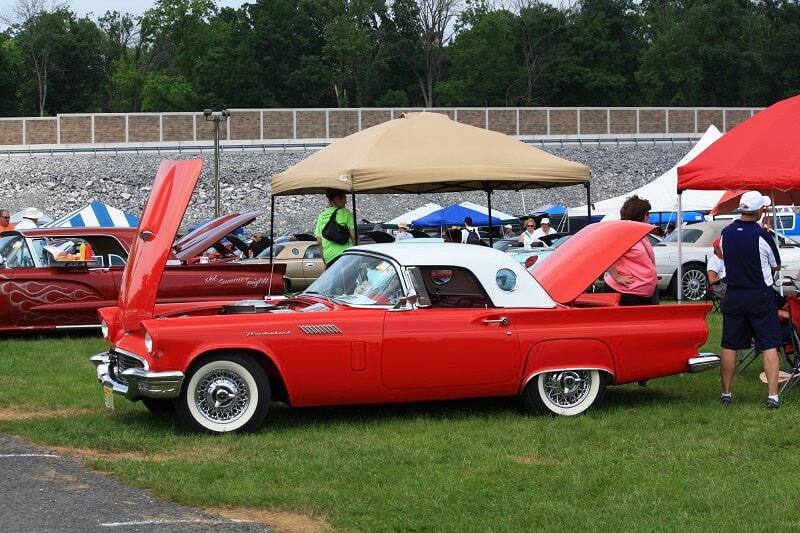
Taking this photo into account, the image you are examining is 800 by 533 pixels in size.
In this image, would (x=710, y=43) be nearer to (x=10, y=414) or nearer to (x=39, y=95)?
(x=39, y=95)

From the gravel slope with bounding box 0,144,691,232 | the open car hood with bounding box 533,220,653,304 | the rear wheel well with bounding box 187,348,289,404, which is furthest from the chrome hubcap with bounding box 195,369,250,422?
the gravel slope with bounding box 0,144,691,232

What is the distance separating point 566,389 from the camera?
941 centimetres

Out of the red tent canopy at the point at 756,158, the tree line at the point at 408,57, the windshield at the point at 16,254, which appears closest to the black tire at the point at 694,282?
the red tent canopy at the point at 756,158

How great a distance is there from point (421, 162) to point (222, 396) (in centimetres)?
550

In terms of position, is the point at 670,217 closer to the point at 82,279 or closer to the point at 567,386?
the point at 82,279

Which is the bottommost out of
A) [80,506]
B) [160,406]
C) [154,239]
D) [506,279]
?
[80,506]

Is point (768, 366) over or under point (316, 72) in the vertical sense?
under

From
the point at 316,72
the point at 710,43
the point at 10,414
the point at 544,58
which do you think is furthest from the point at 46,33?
the point at 10,414

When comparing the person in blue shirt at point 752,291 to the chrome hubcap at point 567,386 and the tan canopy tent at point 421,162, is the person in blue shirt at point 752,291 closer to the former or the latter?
the chrome hubcap at point 567,386

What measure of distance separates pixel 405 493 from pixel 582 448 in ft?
5.82

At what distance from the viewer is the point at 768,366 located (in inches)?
385

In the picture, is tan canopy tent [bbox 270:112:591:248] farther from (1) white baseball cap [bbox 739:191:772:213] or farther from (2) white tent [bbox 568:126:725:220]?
(2) white tent [bbox 568:126:725:220]

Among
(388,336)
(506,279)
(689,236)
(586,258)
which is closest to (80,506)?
(388,336)

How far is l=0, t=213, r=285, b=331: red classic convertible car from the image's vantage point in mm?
15477
